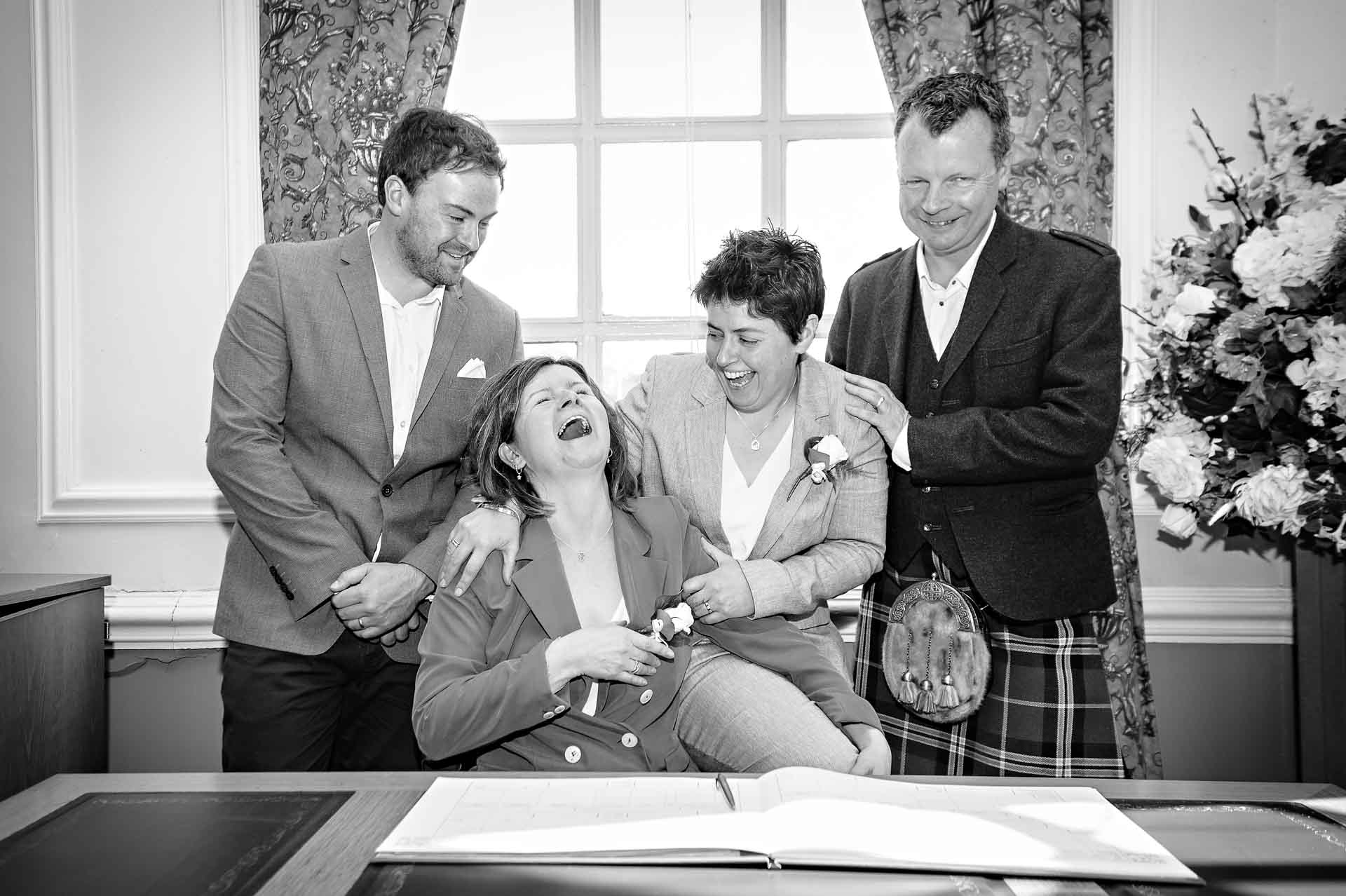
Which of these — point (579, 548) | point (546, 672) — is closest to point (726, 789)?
point (546, 672)

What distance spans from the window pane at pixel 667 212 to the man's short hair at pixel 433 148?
108 centimetres

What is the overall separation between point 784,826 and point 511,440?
1020 mm

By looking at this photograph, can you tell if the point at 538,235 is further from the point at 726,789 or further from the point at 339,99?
the point at 726,789

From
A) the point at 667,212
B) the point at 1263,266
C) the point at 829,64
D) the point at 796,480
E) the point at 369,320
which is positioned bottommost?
the point at 796,480

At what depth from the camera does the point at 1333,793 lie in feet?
4.52

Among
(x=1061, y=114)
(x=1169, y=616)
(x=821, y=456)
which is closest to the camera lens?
(x=821, y=456)

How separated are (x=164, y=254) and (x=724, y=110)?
1.77 meters

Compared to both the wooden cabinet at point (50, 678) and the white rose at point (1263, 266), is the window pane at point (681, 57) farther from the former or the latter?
the wooden cabinet at point (50, 678)

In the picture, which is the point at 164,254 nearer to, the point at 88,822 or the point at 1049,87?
the point at 88,822

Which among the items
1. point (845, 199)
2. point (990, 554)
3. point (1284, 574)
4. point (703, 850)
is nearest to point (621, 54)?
point (845, 199)

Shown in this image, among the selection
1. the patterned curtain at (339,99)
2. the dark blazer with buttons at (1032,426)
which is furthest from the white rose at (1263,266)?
the patterned curtain at (339,99)

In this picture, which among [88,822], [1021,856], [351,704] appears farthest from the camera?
[351,704]

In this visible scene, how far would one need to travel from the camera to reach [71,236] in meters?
3.13

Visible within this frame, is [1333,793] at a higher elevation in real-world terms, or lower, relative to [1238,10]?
lower
